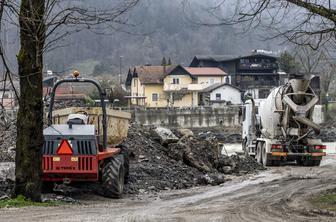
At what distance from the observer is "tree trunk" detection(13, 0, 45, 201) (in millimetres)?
12523

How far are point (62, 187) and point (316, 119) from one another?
15.8 meters

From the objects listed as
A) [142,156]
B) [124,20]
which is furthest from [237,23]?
[142,156]

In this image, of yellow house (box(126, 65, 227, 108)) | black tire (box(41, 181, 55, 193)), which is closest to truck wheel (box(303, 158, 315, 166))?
black tire (box(41, 181, 55, 193))

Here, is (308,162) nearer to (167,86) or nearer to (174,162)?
(174,162)

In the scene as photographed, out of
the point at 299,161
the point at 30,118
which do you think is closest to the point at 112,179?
the point at 30,118

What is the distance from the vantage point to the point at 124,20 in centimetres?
1269

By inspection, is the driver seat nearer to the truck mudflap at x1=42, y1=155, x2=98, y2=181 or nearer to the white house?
the truck mudflap at x1=42, y1=155, x2=98, y2=181

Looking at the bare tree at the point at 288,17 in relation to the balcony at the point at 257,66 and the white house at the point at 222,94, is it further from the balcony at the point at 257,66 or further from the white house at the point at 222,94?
the balcony at the point at 257,66

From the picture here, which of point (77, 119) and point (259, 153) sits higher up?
point (77, 119)

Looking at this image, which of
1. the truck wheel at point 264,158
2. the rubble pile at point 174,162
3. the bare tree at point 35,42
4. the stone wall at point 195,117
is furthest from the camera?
the stone wall at point 195,117

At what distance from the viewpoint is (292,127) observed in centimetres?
2780

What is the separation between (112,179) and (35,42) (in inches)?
153

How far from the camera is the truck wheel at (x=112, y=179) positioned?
47.9 feet

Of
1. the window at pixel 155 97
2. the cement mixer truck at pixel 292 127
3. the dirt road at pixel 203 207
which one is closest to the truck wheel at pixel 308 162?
the cement mixer truck at pixel 292 127
